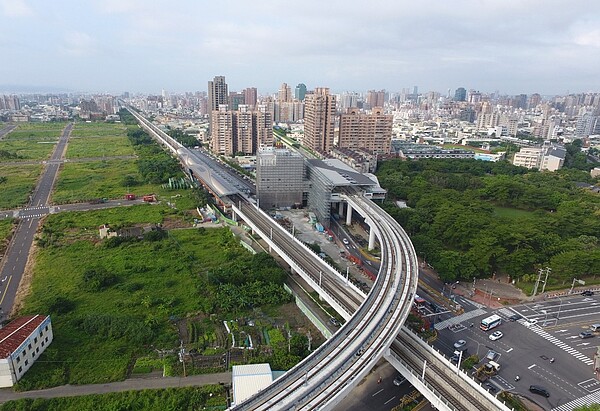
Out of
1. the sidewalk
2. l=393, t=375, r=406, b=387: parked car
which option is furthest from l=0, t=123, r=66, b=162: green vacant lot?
l=393, t=375, r=406, b=387: parked car

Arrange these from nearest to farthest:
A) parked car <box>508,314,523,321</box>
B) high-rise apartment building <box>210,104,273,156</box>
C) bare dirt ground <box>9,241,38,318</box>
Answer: bare dirt ground <box>9,241,38,318</box> < parked car <box>508,314,523,321</box> < high-rise apartment building <box>210,104,273,156</box>

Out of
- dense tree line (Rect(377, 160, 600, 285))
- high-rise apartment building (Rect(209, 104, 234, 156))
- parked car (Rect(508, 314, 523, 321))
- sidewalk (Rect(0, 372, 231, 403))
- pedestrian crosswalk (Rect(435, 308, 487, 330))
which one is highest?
high-rise apartment building (Rect(209, 104, 234, 156))

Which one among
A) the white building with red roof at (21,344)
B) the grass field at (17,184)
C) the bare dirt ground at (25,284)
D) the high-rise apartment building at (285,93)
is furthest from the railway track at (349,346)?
the high-rise apartment building at (285,93)

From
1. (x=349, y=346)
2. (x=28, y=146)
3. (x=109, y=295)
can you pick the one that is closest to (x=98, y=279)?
(x=109, y=295)

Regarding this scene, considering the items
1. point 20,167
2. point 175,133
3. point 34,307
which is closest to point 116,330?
point 34,307

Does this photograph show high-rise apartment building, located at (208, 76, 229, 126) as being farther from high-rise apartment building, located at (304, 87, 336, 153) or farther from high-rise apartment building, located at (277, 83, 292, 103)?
high-rise apartment building, located at (277, 83, 292, 103)

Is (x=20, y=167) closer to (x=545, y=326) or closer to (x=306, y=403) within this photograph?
(x=306, y=403)

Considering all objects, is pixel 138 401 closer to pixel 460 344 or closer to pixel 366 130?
pixel 460 344

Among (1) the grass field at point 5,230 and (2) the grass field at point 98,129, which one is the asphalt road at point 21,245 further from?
(2) the grass field at point 98,129
